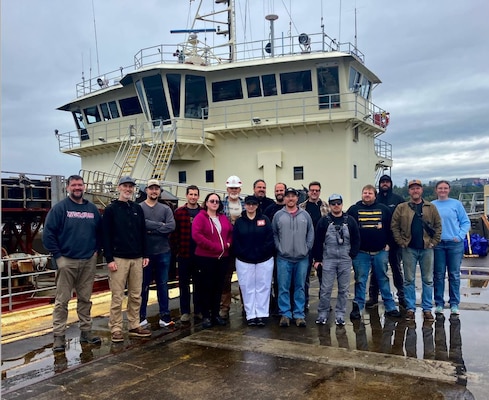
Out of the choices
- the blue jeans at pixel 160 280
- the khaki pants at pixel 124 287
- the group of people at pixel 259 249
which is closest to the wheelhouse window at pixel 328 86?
the group of people at pixel 259 249

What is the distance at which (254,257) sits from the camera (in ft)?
19.7

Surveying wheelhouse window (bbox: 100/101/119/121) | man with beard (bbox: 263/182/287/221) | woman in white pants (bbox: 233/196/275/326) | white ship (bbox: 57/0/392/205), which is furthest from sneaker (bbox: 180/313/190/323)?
wheelhouse window (bbox: 100/101/119/121)

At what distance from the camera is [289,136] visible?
54.4 ft

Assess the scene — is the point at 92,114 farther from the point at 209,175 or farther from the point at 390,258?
the point at 390,258

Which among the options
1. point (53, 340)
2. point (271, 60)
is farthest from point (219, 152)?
point (53, 340)

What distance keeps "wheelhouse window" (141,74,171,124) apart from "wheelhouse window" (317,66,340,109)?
580cm

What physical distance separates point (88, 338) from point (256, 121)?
12.1 meters

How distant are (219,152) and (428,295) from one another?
12.2 m

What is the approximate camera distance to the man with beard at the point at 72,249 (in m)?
5.03

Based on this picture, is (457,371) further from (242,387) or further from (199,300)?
(199,300)

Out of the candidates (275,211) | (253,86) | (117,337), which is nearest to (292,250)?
(275,211)

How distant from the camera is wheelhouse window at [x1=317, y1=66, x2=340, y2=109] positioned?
15992 mm

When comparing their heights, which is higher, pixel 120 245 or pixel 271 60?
pixel 271 60

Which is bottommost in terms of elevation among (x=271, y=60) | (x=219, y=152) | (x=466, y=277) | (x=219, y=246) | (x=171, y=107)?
(x=466, y=277)
